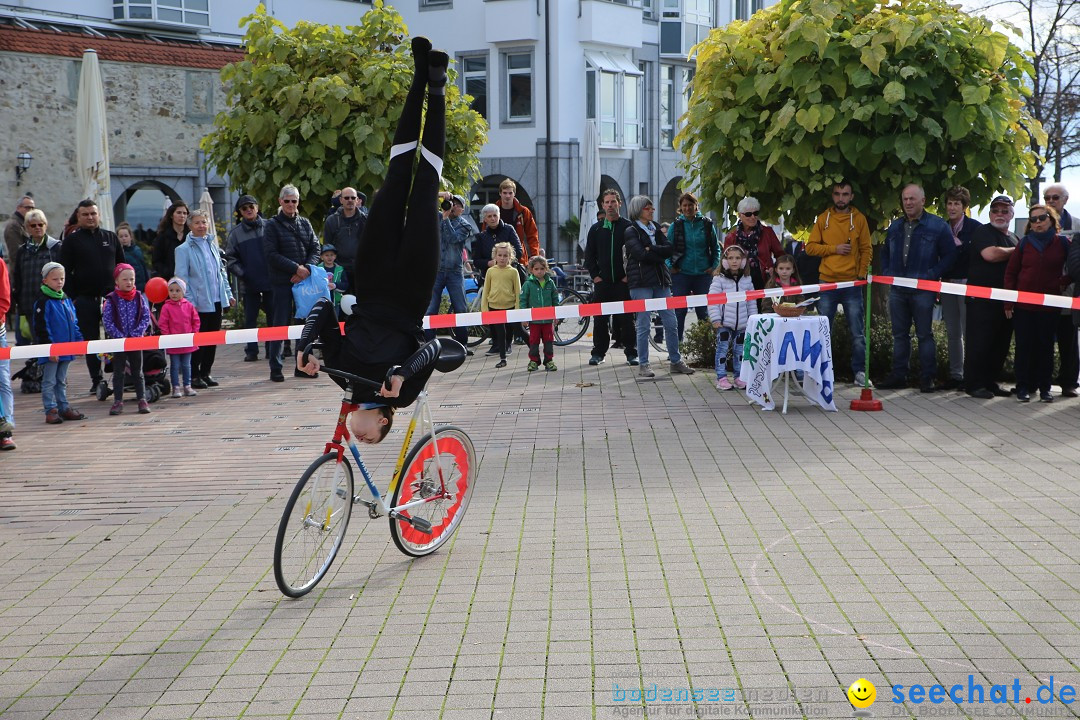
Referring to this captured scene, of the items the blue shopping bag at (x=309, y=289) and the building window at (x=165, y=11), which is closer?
the blue shopping bag at (x=309, y=289)

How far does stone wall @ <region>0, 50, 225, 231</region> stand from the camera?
1162 inches

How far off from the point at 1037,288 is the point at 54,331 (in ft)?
30.0

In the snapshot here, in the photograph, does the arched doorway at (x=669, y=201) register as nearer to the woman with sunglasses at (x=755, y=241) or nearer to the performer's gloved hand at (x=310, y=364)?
the woman with sunglasses at (x=755, y=241)

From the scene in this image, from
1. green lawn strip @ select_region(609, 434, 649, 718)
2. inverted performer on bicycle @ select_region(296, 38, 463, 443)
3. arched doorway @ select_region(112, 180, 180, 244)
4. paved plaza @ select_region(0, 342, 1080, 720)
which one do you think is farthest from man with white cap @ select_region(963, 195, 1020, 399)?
arched doorway @ select_region(112, 180, 180, 244)

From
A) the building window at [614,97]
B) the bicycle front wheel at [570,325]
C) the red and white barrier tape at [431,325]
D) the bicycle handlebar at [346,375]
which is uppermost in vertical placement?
the building window at [614,97]

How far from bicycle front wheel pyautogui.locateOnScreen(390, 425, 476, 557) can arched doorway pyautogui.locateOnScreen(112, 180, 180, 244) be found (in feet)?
89.6

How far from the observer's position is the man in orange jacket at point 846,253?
12.3 meters

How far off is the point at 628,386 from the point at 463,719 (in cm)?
882

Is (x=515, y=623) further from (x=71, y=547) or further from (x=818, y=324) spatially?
(x=818, y=324)

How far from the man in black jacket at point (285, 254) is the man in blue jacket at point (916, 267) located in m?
6.46

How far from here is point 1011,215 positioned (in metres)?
11.9

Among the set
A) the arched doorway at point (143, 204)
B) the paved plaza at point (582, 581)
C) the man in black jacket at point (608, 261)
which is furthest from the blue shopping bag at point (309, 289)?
the arched doorway at point (143, 204)

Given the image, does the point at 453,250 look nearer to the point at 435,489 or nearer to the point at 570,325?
the point at 570,325

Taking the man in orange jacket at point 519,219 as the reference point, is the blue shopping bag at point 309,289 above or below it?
below
